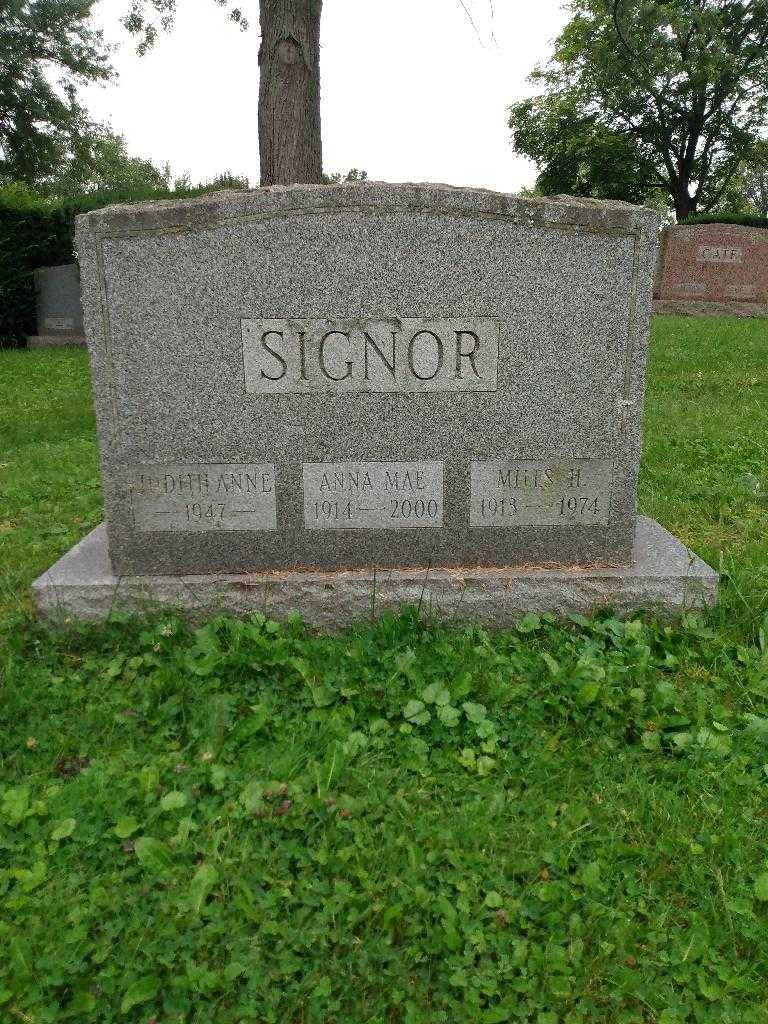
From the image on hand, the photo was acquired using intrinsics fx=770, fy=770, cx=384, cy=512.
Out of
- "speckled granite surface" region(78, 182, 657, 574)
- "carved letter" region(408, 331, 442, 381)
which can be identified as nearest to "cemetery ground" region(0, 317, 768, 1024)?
"speckled granite surface" region(78, 182, 657, 574)

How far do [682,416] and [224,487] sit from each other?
4.98 meters

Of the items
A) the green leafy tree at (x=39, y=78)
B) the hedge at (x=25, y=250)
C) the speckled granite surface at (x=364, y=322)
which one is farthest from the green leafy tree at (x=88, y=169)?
the speckled granite surface at (x=364, y=322)

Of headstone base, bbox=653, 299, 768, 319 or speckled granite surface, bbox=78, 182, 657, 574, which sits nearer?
speckled granite surface, bbox=78, 182, 657, 574

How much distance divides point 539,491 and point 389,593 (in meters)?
0.71

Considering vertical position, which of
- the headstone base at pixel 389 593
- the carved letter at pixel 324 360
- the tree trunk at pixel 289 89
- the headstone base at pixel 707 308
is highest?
the tree trunk at pixel 289 89

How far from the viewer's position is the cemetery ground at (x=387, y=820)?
162cm

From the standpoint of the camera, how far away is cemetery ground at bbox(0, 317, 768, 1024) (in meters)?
1.62

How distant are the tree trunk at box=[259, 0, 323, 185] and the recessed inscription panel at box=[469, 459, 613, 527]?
223 inches

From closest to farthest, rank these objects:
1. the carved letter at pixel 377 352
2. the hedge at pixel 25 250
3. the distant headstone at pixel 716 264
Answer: the carved letter at pixel 377 352, the hedge at pixel 25 250, the distant headstone at pixel 716 264

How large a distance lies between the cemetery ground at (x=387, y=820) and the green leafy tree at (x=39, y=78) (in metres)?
30.0

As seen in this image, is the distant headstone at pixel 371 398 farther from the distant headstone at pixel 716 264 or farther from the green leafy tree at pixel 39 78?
the green leafy tree at pixel 39 78

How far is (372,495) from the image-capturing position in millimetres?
3000

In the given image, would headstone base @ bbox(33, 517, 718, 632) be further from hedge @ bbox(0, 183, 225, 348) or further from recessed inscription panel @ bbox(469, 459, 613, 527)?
hedge @ bbox(0, 183, 225, 348)

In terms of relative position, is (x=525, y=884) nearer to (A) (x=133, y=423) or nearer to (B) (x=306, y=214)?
(A) (x=133, y=423)
